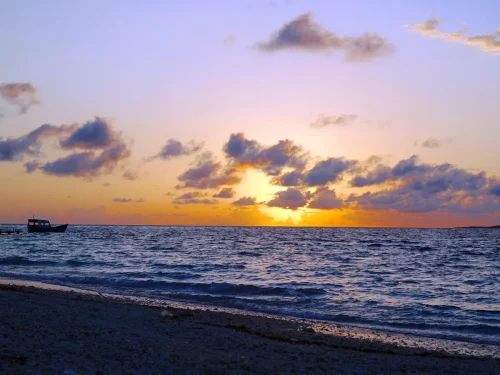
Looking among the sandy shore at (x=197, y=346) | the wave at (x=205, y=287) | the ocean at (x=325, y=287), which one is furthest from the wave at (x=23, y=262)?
the sandy shore at (x=197, y=346)

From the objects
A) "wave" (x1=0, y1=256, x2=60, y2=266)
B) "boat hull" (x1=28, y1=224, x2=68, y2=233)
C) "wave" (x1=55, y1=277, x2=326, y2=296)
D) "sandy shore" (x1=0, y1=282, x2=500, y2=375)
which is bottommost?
"boat hull" (x1=28, y1=224, x2=68, y2=233)

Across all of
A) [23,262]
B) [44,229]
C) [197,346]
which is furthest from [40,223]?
[197,346]

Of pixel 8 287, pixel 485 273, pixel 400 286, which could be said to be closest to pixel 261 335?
pixel 8 287

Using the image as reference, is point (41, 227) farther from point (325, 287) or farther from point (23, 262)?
point (325, 287)

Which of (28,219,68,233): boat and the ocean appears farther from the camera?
(28,219,68,233): boat

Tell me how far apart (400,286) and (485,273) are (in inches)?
493

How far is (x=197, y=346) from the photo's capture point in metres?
12.6

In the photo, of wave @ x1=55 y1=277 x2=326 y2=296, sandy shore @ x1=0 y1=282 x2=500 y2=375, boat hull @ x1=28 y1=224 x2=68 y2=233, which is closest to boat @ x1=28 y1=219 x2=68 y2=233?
boat hull @ x1=28 y1=224 x2=68 y2=233

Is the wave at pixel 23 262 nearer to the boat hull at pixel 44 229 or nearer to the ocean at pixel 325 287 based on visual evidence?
the ocean at pixel 325 287

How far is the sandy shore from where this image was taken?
10.3m

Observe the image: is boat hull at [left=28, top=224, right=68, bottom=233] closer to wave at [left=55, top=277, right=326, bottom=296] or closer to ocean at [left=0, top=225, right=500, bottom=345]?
ocean at [left=0, top=225, right=500, bottom=345]

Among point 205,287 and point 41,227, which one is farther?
point 41,227

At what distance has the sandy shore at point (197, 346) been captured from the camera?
10273 millimetres

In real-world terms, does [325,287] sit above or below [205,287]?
above
